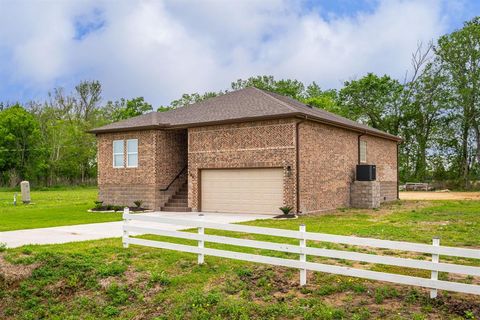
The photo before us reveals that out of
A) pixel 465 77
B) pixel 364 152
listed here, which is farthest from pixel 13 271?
pixel 465 77

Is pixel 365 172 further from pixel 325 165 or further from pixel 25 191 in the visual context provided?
pixel 25 191

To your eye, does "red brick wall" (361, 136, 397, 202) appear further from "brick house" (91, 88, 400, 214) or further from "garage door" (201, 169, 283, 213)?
"garage door" (201, 169, 283, 213)

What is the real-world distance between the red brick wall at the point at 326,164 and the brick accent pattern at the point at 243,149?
1.93 feet

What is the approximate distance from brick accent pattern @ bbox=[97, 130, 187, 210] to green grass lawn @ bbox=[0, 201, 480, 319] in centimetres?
1085

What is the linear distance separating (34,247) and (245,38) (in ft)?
59.1

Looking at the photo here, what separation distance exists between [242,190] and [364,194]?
21.7 ft

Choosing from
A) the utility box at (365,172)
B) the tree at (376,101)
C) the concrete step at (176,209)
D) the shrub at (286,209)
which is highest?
the tree at (376,101)

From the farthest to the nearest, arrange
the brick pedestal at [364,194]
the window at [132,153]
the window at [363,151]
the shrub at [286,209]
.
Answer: the window at [363,151], the brick pedestal at [364,194], the window at [132,153], the shrub at [286,209]

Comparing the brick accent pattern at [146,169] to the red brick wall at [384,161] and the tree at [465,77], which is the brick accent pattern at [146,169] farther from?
the tree at [465,77]

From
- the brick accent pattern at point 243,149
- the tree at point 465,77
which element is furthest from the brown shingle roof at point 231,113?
the tree at point 465,77

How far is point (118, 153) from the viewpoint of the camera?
22875 mm

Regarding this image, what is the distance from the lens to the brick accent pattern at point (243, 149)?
59.4 feet

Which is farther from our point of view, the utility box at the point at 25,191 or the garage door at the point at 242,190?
the utility box at the point at 25,191

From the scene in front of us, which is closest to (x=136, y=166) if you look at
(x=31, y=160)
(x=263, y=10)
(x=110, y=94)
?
(x=263, y=10)
